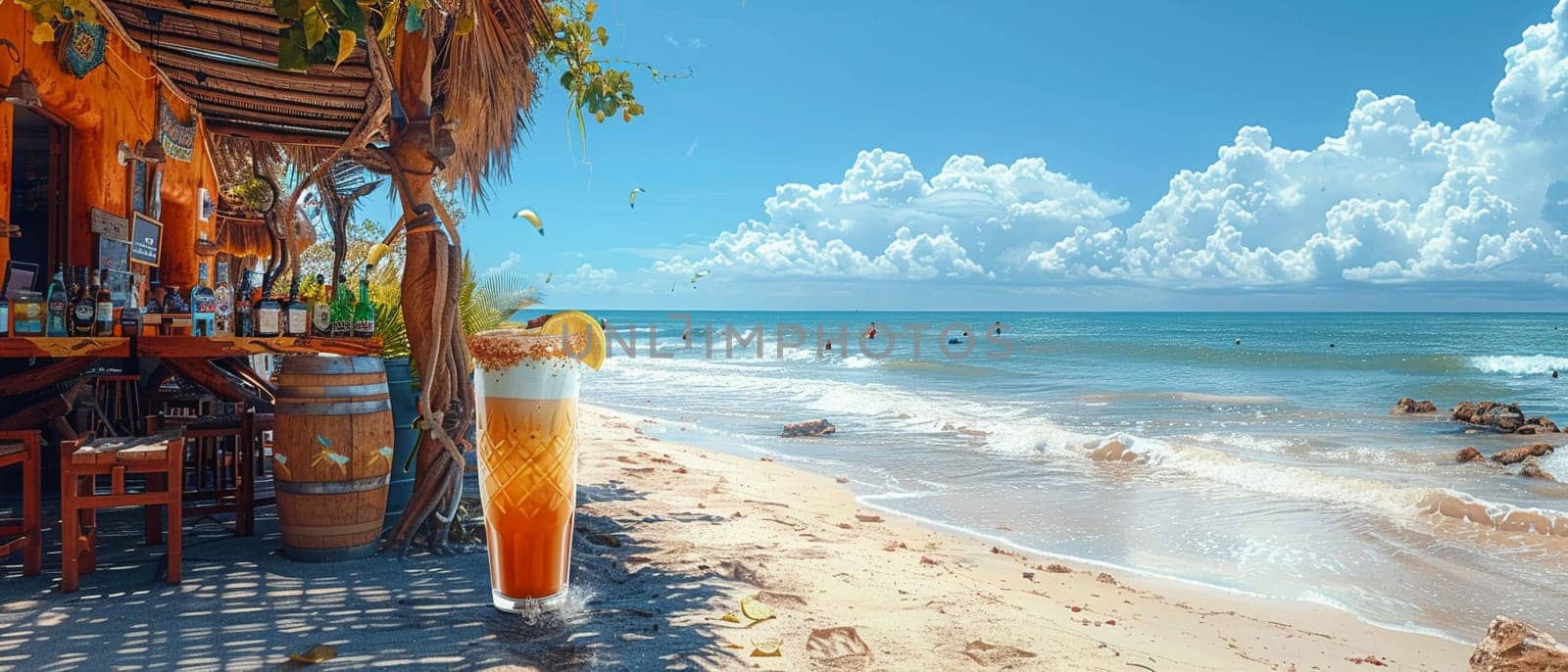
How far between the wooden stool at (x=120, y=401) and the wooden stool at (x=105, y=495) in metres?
2.30

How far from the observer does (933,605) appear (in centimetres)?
341

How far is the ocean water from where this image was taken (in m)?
5.26

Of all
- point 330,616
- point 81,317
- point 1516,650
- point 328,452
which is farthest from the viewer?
point 81,317

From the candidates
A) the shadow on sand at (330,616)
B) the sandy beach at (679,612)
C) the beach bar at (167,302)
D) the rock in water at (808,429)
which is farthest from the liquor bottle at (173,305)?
the rock in water at (808,429)

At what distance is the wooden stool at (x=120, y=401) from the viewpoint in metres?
5.11

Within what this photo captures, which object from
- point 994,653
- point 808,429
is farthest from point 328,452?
point 808,429

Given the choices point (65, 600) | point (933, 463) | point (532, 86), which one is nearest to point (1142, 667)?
point (65, 600)

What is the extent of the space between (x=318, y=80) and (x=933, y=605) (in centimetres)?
500

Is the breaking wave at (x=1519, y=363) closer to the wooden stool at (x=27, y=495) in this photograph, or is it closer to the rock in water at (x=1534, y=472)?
the rock in water at (x=1534, y=472)

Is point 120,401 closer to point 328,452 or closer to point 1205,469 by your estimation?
point 328,452

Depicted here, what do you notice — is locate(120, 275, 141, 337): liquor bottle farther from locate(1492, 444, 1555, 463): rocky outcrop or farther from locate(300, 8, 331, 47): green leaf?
locate(1492, 444, 1555, 463): rocky outcrop

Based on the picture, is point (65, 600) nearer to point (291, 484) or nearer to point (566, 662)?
point (291, 484)

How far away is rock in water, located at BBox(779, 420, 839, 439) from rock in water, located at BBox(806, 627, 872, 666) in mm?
7754

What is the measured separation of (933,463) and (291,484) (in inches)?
254
